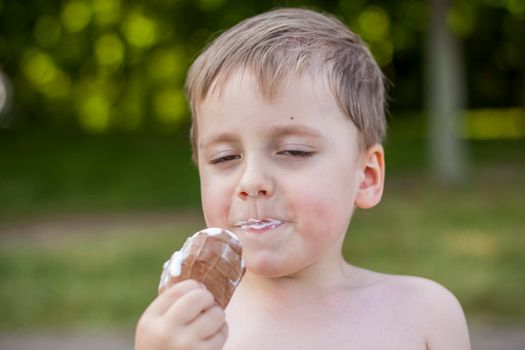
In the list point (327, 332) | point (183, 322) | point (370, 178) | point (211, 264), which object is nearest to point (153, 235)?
point (370, 178)

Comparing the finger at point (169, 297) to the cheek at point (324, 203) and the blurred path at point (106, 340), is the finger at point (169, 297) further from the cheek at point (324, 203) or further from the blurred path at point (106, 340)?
the blurred path at point (106, 340)

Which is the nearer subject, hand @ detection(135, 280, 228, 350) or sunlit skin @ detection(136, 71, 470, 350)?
hand @ detection(135, 280, 228, 350)

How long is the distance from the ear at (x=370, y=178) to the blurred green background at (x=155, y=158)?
2.89 ft

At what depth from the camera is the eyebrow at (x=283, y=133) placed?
1981 millimetres

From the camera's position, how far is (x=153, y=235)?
9.07 m

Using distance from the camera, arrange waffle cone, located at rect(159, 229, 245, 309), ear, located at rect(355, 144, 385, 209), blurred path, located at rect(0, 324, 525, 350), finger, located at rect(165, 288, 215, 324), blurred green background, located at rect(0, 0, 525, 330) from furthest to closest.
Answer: blurred green background, located at rect(0, 0, 525, 330) → blurred path, located at rect(0, 324, 525, 350) → ear, located at rect(355, 144, 385, 209) → waffle cone, located at rect(159, 229, 245, 309) → finger, located at rect(165, 288, 215, 324)

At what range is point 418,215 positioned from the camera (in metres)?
9.55

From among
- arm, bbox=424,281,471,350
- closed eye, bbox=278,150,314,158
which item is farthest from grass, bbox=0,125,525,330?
closed eye, bbox=278,150,314,158

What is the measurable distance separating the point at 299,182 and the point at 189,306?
0.47 m

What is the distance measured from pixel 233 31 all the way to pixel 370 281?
2.58 feet

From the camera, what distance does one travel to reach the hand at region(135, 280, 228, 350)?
164 centimetres

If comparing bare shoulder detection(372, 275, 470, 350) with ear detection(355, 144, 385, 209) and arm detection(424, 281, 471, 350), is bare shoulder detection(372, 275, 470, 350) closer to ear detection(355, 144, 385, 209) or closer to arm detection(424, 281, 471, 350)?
arm detection(424, 281, 471, 350)

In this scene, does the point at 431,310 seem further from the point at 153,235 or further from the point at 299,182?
the point at 153,235

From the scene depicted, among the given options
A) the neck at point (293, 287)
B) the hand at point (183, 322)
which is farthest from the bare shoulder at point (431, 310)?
the hand at point (183, 322)
